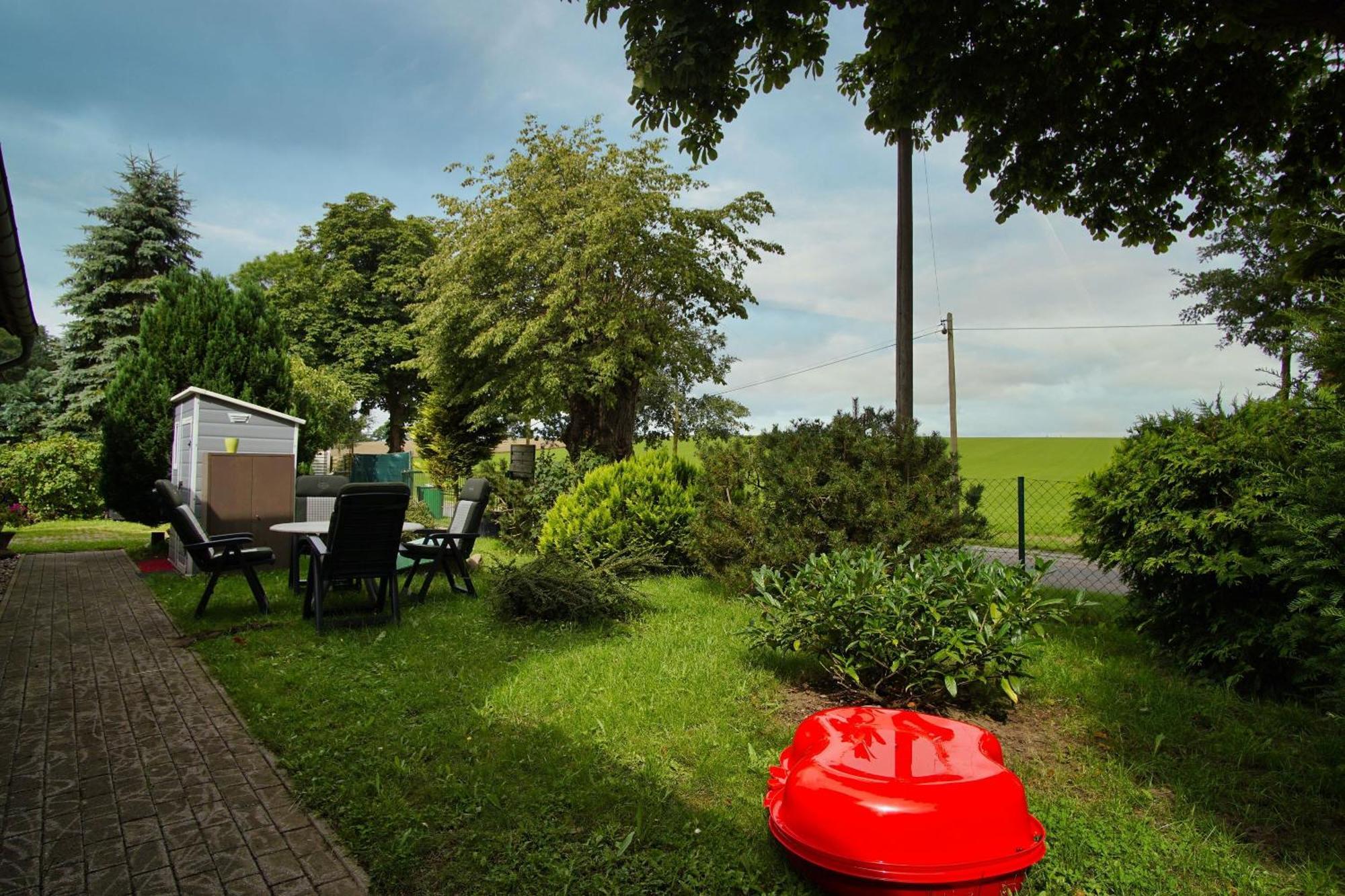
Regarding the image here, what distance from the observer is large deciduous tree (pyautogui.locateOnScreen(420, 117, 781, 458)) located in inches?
589

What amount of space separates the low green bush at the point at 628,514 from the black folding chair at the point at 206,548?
288 centimetres

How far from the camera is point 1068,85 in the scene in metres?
6.25

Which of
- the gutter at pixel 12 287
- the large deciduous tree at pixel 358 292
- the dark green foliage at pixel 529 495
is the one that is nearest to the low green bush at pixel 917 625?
the gutter at pixel 12 287

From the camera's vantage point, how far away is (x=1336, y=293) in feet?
9.31

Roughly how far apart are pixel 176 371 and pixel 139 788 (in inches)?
407

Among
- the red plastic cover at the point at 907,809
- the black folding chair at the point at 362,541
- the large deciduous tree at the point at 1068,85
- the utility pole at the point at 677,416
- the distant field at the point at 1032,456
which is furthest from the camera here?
the distant field at the point at 1032,456

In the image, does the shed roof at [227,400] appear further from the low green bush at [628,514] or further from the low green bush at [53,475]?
the low green bush at [53,475]

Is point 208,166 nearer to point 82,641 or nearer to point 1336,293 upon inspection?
point 82,641

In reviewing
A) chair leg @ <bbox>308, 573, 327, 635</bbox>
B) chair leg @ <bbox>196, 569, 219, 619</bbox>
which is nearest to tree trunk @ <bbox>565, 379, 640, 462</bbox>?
chair leg @ <bbox>196, 569, 219, 619</bbox>

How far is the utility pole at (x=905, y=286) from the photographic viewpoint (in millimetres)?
8828

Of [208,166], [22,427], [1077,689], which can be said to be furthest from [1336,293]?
[22,427]

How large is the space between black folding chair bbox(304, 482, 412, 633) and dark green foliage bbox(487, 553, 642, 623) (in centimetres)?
93

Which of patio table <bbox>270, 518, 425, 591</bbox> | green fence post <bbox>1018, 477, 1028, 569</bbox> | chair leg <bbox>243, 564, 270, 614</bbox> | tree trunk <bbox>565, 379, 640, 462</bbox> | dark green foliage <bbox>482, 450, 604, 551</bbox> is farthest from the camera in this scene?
tree trunk <bbox>565, 379, 640, 462</bbox>

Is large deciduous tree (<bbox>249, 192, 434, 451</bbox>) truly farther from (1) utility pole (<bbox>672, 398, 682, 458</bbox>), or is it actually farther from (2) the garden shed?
(2) the garden shed
